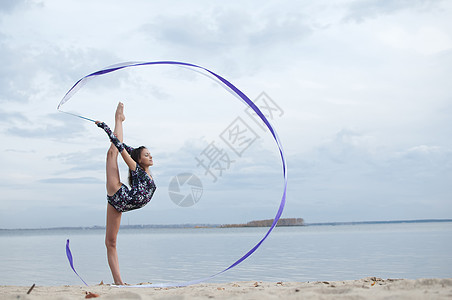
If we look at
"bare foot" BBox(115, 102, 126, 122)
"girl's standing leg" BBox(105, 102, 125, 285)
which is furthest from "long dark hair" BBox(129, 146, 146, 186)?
"bare foot" BBox(115, 102, 126, 122)

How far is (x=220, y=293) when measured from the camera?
14.7 ft

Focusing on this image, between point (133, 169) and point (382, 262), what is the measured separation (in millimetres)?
7538

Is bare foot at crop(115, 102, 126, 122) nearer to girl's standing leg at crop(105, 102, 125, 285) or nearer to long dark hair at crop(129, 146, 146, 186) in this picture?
girl's standing leg at crop(105, 102, 125, 285)

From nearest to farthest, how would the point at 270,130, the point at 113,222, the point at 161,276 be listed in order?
the point at 270,130 → the point at 113,222 → the point at 161,276

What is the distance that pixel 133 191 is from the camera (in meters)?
5.92

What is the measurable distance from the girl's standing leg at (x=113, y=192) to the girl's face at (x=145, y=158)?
1.06 ft

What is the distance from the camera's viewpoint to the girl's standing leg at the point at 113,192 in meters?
5.87

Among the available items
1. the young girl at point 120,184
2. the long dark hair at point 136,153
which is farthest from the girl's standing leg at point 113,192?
the long dark hair at point 136,153

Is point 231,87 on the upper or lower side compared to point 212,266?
upper

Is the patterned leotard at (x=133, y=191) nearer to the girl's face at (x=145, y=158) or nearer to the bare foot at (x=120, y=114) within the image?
the girl's face at (x=145, y=158)

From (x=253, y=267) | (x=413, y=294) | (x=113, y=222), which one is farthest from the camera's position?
(x=253, y=267)

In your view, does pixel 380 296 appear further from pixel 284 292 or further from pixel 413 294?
pixel 284 292

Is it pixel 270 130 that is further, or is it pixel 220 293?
pixel 270 130

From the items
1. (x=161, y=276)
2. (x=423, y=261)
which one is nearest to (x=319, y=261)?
(x=423, y=261)
